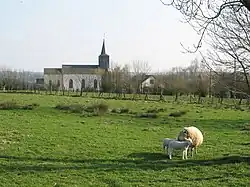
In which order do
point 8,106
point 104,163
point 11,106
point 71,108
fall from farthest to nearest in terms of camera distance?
point 71,108, point 11,106, point 8,106, point 104,163

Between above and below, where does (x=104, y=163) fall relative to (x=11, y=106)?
below

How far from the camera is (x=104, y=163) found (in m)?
12.9

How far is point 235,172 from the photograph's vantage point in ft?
39.1

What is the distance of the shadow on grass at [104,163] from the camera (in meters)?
12.1

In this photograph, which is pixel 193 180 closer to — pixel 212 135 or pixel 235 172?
pixel 235 172

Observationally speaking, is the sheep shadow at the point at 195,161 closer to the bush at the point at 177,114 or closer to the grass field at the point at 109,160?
the grass field at the point at 109,160

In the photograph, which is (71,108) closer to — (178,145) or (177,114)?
(177,114)

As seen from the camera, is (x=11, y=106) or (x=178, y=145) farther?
(x=11, y=106)

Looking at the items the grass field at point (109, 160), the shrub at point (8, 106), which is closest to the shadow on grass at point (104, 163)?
the grass field at point (109, 160)

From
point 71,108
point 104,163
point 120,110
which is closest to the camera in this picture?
point 104,163

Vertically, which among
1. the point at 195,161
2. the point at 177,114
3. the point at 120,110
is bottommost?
the point at 195,161

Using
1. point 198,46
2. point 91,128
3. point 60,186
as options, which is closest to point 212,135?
point 91,128

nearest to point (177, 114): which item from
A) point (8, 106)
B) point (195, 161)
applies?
point (8, 106)

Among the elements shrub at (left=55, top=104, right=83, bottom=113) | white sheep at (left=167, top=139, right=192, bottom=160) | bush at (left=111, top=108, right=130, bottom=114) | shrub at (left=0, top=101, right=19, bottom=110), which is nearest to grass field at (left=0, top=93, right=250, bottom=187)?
white sheep at (left=167, top=139, right=192, bottom=160)
